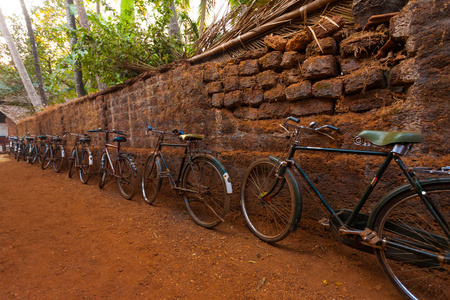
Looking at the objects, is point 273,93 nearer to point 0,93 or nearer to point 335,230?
point 335,230

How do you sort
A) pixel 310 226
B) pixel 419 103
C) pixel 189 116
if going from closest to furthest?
pixel 419 103, pixel 310 226, pixel 189 116

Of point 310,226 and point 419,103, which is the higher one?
point 419,103

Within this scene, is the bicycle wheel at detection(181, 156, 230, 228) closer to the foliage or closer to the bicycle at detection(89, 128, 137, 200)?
the bicycle at detection(89, 128, 137, 200)

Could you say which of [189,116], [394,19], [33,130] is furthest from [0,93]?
[394,19]

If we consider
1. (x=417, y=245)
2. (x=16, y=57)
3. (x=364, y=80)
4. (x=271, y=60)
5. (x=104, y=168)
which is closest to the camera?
(x=417, y=245)

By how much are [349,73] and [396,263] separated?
160cm

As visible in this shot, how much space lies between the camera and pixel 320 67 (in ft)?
6.44

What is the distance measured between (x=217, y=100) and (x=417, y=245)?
2378 millimetres

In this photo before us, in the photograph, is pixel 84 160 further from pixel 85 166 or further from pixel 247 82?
pixel 247 82

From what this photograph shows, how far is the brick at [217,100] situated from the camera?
2805 millimetres

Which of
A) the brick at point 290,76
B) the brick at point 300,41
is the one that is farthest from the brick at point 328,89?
the brick at point 300,41

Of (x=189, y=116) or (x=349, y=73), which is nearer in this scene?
(x=349, y=73)

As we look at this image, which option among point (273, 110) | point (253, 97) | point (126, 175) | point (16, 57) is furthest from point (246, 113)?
point (16, 57)

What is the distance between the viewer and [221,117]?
9.30 feet
